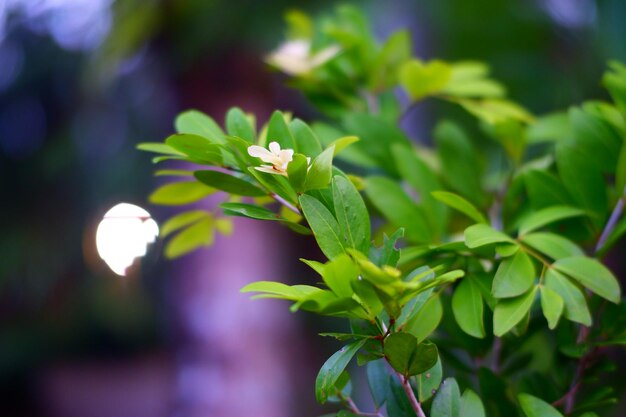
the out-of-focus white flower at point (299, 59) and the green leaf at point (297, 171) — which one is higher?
the out-of-focus white flower at point (299, 59)

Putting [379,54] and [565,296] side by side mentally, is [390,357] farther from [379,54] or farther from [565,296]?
[379,54]

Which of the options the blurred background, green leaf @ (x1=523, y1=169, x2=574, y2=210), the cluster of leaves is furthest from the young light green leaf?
the blurred background

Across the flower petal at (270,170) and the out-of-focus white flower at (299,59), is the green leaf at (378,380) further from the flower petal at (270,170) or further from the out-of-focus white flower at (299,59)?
the out-of-focus white flower at (299,59)

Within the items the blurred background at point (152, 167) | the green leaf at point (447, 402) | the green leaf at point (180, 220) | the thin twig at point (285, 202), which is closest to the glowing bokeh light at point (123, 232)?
the green leaf at point (180, 220)

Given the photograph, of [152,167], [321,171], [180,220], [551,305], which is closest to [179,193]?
[180,220]

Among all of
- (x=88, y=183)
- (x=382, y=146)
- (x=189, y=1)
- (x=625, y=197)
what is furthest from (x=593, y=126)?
(x=88, y=183)

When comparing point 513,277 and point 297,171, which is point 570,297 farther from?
point 297,171
